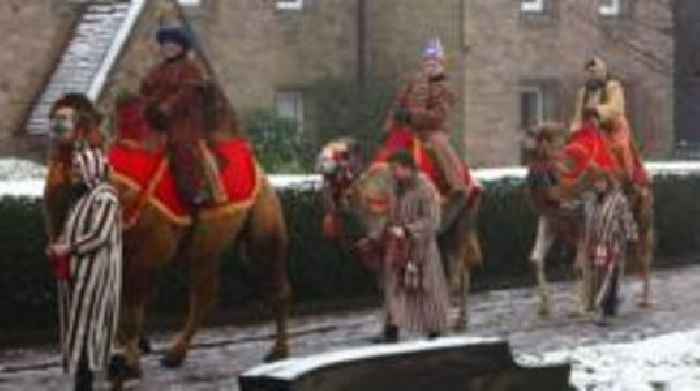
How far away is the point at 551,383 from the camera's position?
9.89 meters

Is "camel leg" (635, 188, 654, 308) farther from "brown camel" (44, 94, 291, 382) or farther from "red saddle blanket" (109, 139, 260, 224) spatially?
"red saddle blanket" (109, 139, 260, 224)

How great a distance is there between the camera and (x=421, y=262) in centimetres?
1532

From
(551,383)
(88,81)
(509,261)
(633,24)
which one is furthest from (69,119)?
(633,24)

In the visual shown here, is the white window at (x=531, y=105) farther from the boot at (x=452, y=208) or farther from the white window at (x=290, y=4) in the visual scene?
the boot at (x=452, y=208)

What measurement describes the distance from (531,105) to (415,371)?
32693 mm

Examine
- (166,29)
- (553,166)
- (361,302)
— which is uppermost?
(166,29)

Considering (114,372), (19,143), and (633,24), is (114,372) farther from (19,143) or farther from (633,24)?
(633,24)

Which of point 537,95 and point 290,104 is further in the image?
point 537,95

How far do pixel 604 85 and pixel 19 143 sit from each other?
17.5m

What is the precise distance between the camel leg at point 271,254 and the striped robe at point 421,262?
35.6 inches

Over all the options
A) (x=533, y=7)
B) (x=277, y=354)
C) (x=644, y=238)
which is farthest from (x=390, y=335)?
(x=533, y=7)

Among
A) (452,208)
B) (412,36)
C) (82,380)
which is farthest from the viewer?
(412,36)

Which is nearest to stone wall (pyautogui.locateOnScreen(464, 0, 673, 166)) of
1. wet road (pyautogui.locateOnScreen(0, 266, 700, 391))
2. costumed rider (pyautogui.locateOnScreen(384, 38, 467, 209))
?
wet road (pyautogui.locateOnScreen(0, 266, 700, 391))

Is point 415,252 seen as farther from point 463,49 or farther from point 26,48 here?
point 463,49
